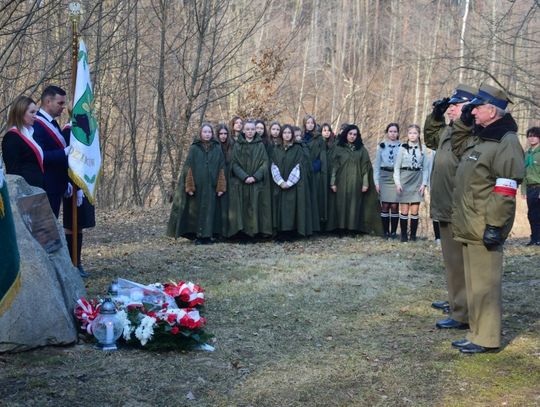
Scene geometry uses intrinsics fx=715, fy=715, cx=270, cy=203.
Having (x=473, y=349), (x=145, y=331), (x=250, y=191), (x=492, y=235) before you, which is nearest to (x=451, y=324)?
(x=473, y=349)

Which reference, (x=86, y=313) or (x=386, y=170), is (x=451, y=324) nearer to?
(x=86, y=313)

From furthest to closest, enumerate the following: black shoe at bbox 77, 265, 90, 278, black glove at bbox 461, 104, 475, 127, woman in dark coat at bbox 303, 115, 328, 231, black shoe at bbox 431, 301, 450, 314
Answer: woman in dark coat at bbox 303, 115, 328, 231 < black shoe at bbox 77, 265, 90, 278 < black shoe at bbox 431, 301, 450, 314 < black glove at bbox 461, 104, 475, 127

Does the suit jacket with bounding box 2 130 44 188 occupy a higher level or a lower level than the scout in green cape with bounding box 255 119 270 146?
lower

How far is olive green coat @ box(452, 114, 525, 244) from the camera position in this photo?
5.75 meters

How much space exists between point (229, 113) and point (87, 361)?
759 inches

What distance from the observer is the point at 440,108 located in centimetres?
737

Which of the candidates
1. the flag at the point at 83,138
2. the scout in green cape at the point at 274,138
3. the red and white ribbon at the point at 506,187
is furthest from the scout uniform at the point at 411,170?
the red and white ribbon at the point at 506,187

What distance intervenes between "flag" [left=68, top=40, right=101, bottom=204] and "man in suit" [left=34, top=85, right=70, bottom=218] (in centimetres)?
19

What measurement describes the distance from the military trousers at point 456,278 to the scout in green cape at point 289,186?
5.78m

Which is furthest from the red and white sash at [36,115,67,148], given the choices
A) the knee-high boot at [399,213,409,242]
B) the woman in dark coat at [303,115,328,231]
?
the knee-high boot at [399,213,409,242]

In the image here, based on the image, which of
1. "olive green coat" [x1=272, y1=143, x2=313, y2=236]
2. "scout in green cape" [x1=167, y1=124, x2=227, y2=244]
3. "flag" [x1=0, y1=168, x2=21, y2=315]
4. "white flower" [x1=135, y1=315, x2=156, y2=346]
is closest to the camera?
"flag" [x1=0, y1=168, x2=21, y2=315]

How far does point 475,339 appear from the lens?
19.9 feet

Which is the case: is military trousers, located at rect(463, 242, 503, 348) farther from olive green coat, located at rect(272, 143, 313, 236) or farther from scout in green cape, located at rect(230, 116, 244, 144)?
scout in green cape, located at rect(230, 116, 244, 144)

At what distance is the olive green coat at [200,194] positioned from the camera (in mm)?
12047
